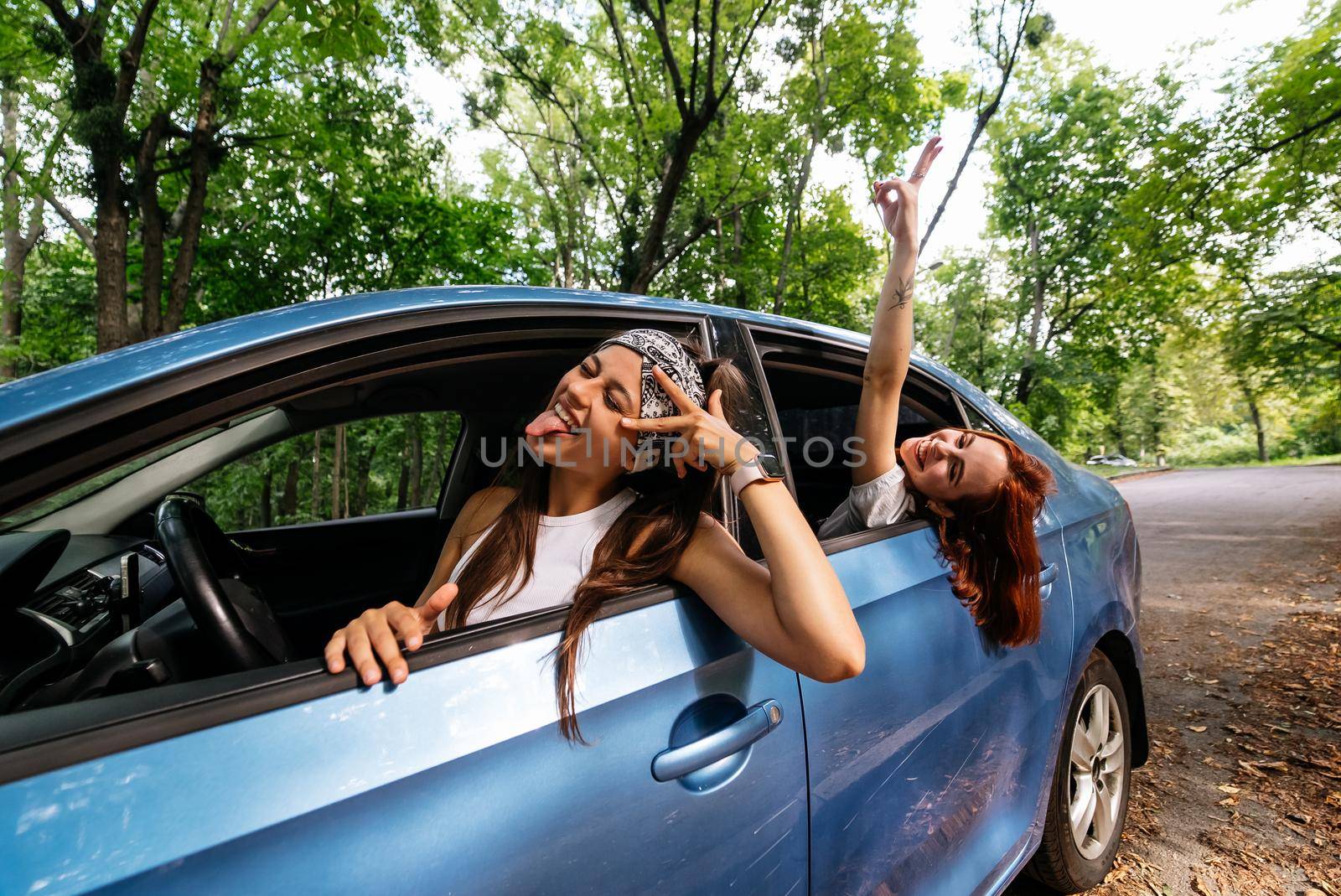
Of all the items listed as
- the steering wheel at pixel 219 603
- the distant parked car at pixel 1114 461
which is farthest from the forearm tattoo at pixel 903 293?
the distant parked car at pixel 1114 461

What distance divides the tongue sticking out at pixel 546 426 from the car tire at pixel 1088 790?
1760 mm

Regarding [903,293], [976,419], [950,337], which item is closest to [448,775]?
[903,293]

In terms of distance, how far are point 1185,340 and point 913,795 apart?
58.4 feet

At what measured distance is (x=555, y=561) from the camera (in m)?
1.26

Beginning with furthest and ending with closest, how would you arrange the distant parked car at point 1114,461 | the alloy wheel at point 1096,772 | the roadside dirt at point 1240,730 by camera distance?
the distant parked car at point 1114,461, the roadside dirt at point 1240,730, the alloy wheel at point 1096,772

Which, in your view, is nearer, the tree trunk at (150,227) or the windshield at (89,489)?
the windshield at (89,489)

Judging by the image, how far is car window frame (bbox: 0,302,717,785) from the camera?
65 cm

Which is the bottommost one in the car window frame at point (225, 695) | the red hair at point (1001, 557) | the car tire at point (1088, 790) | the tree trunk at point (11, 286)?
the car tire at point (1088, 790)

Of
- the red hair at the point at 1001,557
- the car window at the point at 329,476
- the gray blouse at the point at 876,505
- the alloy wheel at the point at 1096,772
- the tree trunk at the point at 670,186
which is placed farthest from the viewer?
the car window at the point at 329,476

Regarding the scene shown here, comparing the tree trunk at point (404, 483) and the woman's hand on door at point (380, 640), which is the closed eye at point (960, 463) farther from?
the tree trunk at point (404, 483)

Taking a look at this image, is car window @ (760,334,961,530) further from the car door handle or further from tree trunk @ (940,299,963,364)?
tree trunk @ (940,299,963,364)

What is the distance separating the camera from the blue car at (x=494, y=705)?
0.69m

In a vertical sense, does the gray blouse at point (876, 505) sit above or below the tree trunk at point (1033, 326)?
below

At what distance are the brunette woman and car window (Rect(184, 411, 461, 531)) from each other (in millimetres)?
3193
